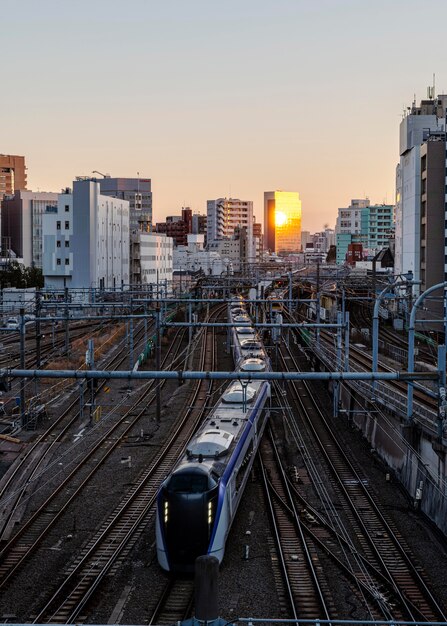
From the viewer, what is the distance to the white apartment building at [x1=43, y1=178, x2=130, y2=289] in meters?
54.3

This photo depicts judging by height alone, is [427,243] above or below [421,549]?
above

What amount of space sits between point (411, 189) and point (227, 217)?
125 m

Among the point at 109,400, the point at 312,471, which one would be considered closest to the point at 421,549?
the point at 312,471

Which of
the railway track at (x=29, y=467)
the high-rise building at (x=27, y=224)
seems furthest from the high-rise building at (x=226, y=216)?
the railway track at (x=29, y=467)

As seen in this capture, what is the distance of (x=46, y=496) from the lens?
15211 mm

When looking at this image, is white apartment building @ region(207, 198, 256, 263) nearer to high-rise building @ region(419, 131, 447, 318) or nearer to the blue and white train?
high-rise building @ region(419, 131, 447, 318)

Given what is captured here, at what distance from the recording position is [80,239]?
179 feet

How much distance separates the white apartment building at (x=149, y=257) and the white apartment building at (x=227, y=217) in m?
87.6

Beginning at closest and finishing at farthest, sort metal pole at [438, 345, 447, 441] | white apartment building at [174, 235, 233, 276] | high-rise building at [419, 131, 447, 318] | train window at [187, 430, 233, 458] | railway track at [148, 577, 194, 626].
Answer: railway track at [148, 577, 194, 626]
train window at [187, 430, 233, 458]
metal pole at [438, 345, 447, 441]
high-rise building at [419, 131, 447, 318]
white apartment building at [174, 235, 233, 276]

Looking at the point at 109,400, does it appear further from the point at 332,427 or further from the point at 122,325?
the point at 122,325

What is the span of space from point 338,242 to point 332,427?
3987 inches

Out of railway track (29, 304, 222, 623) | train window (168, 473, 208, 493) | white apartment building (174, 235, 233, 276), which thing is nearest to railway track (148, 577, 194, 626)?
railway track (29, 304, 222, 623)

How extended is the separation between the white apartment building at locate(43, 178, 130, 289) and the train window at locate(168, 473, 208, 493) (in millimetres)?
42034

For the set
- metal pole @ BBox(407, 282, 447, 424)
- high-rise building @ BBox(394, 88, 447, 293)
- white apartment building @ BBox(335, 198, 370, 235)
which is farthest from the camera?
white apartment building @ BBox(335, 198, 370, 235)
